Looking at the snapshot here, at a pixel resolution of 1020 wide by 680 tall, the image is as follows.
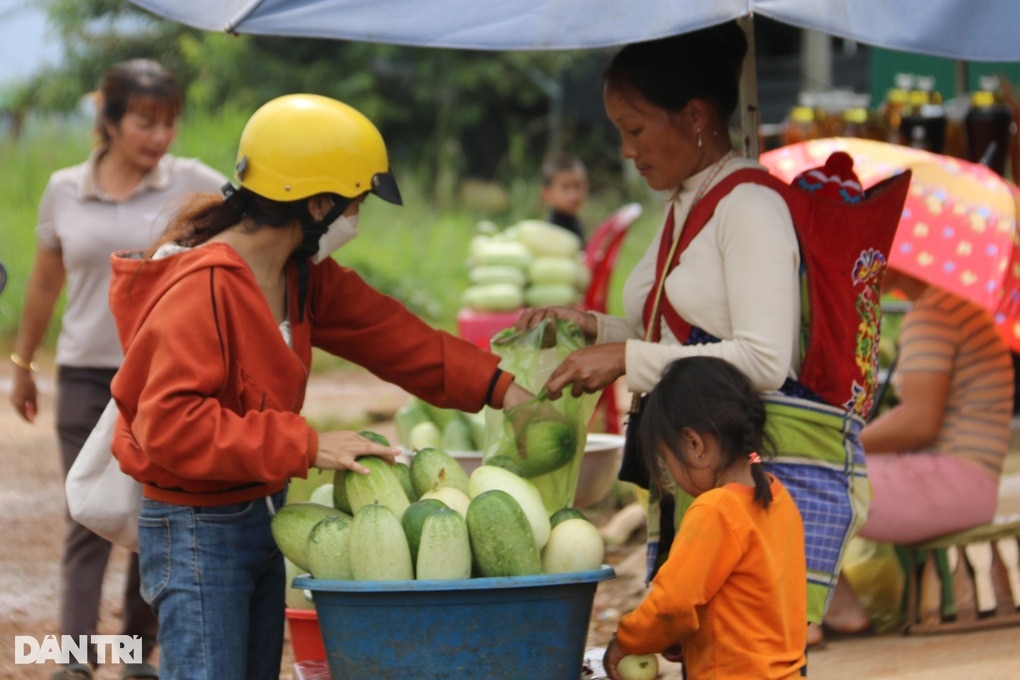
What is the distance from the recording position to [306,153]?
2.95m

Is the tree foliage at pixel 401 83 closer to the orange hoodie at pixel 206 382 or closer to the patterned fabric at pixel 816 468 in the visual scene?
the patterned fabric at pixel 816 468

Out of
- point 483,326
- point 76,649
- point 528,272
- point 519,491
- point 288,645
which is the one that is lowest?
point 288,645

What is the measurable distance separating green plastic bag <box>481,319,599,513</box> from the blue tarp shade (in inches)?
32.7

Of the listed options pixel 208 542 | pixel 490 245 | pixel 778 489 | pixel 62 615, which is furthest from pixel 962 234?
pixel 490 245

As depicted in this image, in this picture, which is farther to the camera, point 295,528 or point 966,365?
point 966,365

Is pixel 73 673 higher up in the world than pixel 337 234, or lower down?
lower down

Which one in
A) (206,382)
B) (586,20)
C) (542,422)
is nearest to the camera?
(206,382)

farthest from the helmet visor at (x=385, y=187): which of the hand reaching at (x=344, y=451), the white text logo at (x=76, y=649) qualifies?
the white text logo at (x=76, y=649)

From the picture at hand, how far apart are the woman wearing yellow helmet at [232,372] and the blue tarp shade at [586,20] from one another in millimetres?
239

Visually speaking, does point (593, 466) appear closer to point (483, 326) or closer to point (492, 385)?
point (492, 385)

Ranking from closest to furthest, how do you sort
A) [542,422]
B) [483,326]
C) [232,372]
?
[232,372] < [542,422] < [483,326]

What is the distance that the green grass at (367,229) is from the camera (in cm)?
1218

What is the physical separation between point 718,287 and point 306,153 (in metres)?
0.97

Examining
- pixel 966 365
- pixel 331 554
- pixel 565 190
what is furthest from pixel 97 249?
pixel 565 190
